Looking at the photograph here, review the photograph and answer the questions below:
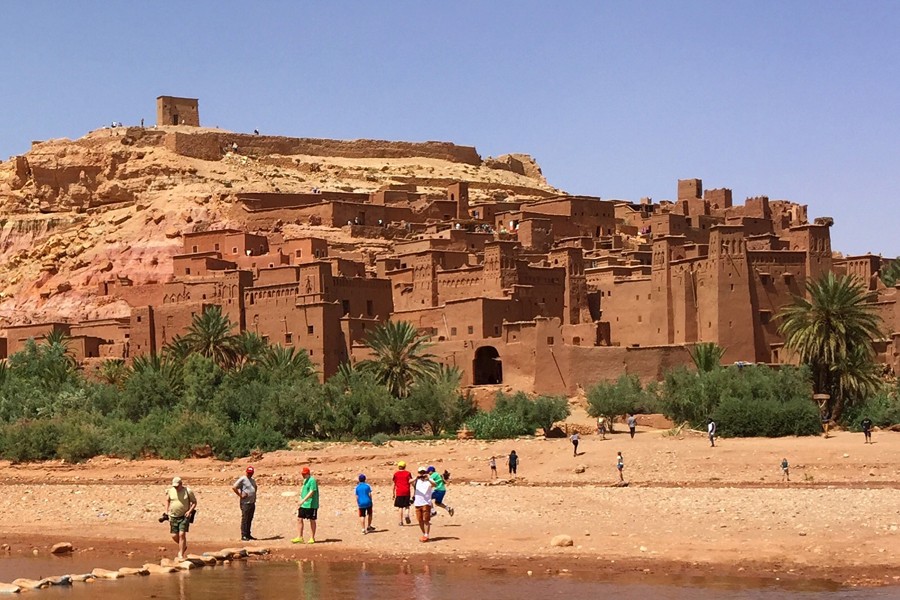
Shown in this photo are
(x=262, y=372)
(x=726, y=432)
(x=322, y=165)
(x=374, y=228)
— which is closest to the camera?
(x=726, y=432)

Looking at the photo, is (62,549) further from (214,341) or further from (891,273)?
(891,273)

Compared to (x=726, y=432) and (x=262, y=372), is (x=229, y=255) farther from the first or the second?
(x=726, y=432)

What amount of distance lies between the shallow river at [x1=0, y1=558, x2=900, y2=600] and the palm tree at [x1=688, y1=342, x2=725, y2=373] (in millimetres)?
23526

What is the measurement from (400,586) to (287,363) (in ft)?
92.1

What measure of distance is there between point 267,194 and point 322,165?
16264 mm

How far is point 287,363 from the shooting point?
47.2 meters

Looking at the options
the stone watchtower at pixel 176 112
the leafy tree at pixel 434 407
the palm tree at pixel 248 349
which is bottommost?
the leafy tree at pixel 434 407

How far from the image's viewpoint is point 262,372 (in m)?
46.8

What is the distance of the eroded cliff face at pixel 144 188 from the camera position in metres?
65.4

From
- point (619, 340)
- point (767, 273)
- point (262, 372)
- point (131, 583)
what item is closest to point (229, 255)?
point (262, 372)

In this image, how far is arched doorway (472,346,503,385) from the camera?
48.4m

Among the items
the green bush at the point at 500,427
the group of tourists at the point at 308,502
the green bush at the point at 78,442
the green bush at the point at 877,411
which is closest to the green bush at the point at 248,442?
the green bush at the point at 78,442

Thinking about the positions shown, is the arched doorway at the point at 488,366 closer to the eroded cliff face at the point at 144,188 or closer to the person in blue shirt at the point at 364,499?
the eroded cliff face at the point at 144,188

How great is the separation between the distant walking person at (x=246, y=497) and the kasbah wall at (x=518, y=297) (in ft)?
76.9
